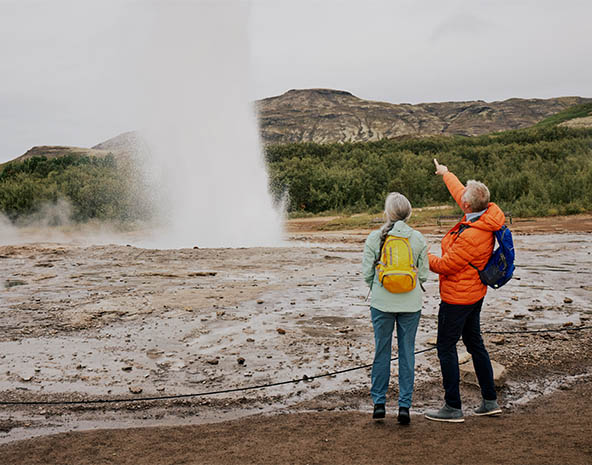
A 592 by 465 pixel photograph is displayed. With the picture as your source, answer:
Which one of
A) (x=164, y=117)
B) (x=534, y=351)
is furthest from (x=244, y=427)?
(x=164, y=117)

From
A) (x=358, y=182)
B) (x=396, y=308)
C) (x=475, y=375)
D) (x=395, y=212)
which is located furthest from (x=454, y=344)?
(x=358, y=182)

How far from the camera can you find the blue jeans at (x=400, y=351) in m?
4.39

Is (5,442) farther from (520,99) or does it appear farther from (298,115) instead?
(520,99)

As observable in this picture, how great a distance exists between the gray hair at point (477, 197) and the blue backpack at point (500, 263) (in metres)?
0.23

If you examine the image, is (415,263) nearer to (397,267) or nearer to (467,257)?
(397,267)

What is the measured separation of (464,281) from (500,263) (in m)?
0.30

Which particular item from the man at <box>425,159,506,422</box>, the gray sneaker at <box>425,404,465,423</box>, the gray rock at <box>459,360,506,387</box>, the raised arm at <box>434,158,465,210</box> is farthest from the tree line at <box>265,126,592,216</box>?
the gray sneaker at <box>425,404,465,423</box>

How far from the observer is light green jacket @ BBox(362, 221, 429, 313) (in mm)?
4316

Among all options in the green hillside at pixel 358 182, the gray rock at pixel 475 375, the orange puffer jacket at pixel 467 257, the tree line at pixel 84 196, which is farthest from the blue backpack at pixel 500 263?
the tree line at pixel 84 196

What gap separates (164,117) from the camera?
2562 centimetres

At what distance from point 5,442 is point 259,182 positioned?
69.3 ft

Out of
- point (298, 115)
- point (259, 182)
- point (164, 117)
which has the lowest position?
point (259, 182)

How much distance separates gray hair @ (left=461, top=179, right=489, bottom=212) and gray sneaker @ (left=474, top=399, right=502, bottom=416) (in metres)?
1.62

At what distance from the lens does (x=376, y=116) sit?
169125 mm
